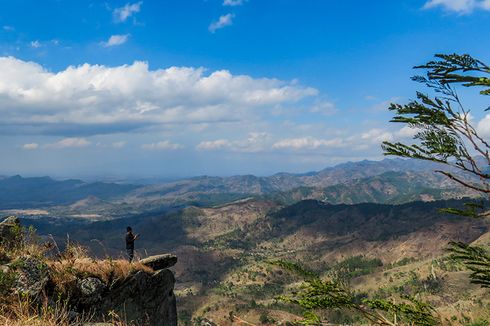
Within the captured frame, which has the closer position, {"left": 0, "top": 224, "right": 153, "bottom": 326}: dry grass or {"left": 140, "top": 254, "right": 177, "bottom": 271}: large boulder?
{"left": 0, "top": 224, "right": 153, "bottom": 326}: dry grass

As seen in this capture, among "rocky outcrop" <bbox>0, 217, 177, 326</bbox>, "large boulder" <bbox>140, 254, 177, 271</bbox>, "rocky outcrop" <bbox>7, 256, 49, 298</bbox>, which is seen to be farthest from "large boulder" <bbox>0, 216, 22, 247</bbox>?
"large boulder" <bbox>140, 254, 177, 271</bbox>

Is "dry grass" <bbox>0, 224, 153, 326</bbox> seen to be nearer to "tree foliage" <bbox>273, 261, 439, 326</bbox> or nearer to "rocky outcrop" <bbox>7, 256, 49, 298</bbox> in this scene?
"rocky outcrop" <bbox>7, 256, 49, 298</bbox>

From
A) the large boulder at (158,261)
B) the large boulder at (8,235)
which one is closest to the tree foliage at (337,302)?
the large boulder at (8,235)

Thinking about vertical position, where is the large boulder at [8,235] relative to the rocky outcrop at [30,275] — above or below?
above

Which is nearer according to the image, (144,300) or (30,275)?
(30,275)

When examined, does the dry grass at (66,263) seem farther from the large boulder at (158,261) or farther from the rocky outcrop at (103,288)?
the large boulder at (158,261)

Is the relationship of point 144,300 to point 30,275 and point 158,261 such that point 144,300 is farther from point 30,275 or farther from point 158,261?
point 30,275

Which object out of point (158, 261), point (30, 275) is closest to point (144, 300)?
point (158, 261)

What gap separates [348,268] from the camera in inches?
6905

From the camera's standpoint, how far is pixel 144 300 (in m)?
16.8

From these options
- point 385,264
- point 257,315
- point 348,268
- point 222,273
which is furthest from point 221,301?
point 385,264

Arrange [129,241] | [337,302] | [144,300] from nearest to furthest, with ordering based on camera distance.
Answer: [337,302] → [144,300] → [129,241]

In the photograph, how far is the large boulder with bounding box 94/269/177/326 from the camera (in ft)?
47.4

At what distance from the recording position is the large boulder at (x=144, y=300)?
1446 centimetres
